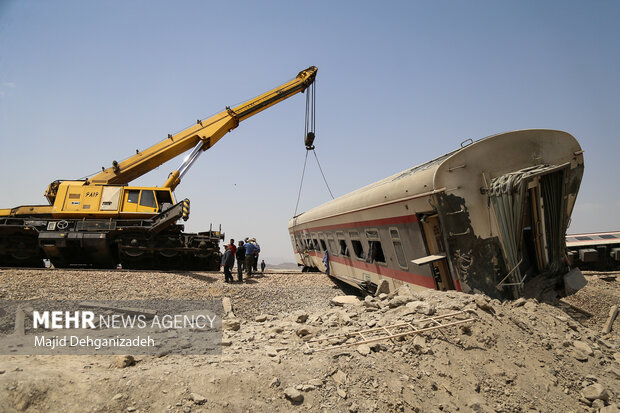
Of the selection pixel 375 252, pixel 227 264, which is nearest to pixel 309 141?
pixel 227 264

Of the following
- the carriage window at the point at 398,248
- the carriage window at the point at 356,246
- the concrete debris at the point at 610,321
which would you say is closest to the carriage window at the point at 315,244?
the carriage window at the point at 356,246

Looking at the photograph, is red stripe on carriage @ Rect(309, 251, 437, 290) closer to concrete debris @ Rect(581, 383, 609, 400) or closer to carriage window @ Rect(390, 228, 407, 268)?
carriage window @ Rect(390, 228, 407, 268)

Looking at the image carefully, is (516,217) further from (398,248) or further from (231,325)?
(231,325)

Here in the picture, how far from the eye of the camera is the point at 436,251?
6.23 metres

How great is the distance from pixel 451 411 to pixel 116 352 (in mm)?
4618

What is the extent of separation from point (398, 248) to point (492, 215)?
2.06 meters

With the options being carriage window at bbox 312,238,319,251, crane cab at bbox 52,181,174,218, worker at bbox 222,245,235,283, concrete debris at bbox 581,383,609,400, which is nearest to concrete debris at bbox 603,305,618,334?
concrete debris at bbox 581,383,609,400

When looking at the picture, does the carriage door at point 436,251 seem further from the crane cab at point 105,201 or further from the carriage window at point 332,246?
the crane cab at point 105,201

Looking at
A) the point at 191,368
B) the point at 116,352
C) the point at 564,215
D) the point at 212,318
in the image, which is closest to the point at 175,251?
the point at 212,318

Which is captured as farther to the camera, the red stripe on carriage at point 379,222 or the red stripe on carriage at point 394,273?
the red stripe on carriage at point 379,222

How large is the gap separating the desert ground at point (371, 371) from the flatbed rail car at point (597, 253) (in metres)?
9.15

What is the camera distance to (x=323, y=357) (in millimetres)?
4203

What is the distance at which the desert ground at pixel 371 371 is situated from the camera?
3473 millimetres

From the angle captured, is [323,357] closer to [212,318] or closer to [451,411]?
[451,411]
